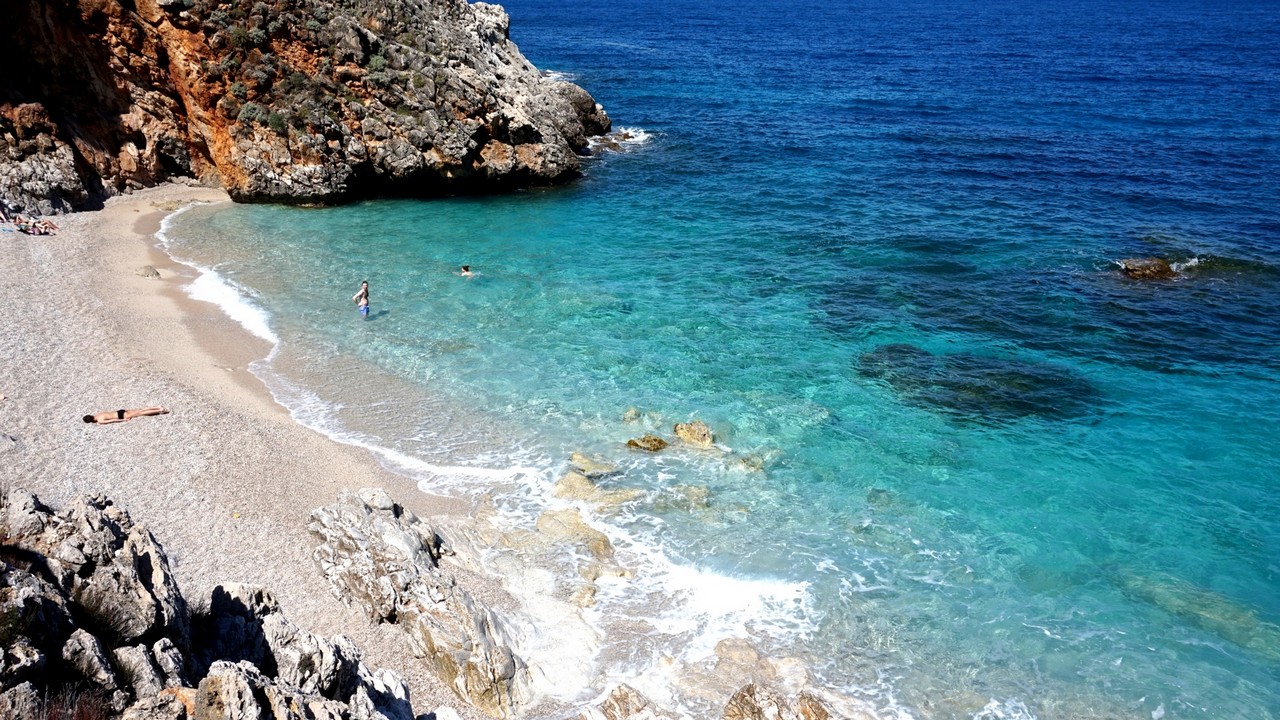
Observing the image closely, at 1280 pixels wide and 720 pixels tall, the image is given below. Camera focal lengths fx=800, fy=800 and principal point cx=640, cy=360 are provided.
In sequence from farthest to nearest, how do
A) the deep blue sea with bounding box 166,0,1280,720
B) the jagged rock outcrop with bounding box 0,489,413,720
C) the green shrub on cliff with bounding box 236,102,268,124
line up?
the green shrub on cliff with bounding box 236,102,268,124, the deep blue sea with bounding box 166,0,1280,720, the jagged rock outcrop with bounding box 0,489,413,720

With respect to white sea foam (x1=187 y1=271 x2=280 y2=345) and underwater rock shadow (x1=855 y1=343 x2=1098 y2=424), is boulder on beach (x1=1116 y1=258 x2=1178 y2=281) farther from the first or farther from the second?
white sea foam (x1=187 y1=271 x2=280 y2=345)

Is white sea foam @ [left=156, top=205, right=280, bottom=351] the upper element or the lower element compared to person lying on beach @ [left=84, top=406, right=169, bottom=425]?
upper

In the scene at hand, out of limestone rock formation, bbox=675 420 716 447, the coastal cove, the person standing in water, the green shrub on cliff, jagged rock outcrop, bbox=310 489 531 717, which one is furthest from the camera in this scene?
the green shrub on cliff

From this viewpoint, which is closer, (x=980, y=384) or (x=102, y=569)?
(x=102, y=569)

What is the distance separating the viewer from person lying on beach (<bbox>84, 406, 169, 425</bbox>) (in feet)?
68.4

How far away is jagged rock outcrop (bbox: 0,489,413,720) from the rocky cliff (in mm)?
34858

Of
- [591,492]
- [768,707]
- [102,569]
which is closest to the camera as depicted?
[102,569]

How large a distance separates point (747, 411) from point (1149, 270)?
2049 cm

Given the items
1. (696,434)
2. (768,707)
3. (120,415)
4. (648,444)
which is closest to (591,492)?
(648,444)

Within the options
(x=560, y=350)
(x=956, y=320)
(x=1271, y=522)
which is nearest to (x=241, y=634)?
(x=560, y=350)

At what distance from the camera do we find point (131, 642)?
8.66 m

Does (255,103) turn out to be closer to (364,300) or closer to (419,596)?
(364,300)

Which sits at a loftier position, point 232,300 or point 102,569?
point 102,569

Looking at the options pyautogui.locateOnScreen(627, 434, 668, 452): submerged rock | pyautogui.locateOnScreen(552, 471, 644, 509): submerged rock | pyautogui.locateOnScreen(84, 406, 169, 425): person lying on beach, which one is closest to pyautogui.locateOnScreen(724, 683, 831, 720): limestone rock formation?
pyautogui.locateOnScreen(552, 471, 644, 509): submerged rock
